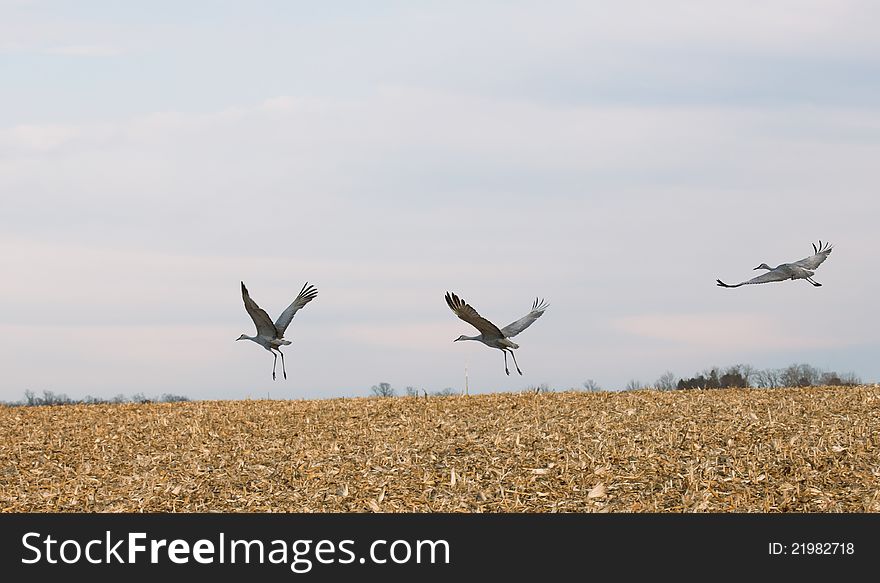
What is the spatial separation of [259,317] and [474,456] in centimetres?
502

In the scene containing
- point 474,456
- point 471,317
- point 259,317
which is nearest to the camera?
point 474,456

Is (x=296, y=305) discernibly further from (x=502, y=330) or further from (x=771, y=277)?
(x=771, y=277)

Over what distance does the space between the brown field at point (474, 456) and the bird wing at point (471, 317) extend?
2.79 feet

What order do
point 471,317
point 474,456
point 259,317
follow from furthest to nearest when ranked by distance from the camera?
point 259,317, point 471,317, point 474,456

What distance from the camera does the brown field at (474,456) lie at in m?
9.02

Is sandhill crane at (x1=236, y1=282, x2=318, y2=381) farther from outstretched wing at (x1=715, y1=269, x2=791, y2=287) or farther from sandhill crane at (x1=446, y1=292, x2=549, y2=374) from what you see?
outstretched wing at (x1=715, y1=269, x2=791, y2=287)

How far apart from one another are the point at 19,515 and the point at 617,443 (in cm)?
557

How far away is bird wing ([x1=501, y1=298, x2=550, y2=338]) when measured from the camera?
46.0 ft

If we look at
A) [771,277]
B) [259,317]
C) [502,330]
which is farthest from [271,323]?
[771,277]

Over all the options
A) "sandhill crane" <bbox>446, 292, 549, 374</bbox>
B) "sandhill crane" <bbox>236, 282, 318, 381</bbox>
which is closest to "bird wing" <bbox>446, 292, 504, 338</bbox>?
"sandhill crane" <bbox>446, 292, 549, 374</bbox>

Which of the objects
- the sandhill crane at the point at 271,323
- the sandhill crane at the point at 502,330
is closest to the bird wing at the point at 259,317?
the sandhill crane at the point at 271,323

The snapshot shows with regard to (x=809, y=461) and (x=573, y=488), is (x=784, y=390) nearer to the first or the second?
(x=809, y=461)

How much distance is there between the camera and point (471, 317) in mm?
12680

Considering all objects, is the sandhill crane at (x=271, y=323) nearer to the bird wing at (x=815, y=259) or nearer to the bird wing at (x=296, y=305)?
the bird wing at (x=296, y=305)
